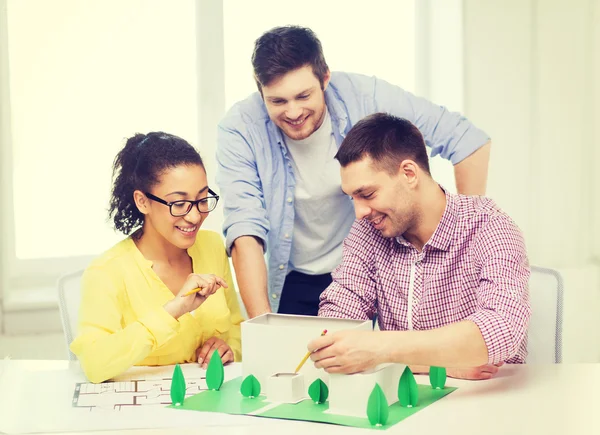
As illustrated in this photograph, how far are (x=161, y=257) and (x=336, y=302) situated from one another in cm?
44

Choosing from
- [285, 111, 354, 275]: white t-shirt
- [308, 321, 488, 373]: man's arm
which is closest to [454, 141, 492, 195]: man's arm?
[285, 111, 354, 275]: white t-shirt

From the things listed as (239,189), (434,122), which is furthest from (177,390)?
(434,122)

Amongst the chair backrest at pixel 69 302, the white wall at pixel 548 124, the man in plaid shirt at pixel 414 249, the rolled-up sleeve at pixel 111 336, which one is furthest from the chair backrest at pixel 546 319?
the white wall at pixel 548 124

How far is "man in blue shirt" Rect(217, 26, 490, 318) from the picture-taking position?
2.09m

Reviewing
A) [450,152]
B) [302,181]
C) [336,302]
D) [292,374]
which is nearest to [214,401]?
[292,374]

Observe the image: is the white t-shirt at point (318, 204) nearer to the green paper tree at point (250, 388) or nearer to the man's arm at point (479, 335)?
the man's arm at point (479, 335)

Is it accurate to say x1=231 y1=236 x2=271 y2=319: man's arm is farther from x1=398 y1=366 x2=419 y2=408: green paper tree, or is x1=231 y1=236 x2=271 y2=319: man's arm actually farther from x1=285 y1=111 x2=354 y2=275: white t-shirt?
x1=398 y1=366 x2=419 y2=408: green paper tree

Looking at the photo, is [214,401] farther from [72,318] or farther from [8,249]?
[8,249]

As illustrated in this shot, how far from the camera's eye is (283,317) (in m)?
1.66

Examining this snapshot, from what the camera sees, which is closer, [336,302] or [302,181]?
[336,302]

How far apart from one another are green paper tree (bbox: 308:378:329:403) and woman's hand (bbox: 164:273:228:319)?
0.36m

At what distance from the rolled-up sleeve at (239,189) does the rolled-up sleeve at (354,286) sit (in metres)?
0.32

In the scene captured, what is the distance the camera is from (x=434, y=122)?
234 cm

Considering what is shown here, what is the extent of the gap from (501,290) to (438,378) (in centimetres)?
22
